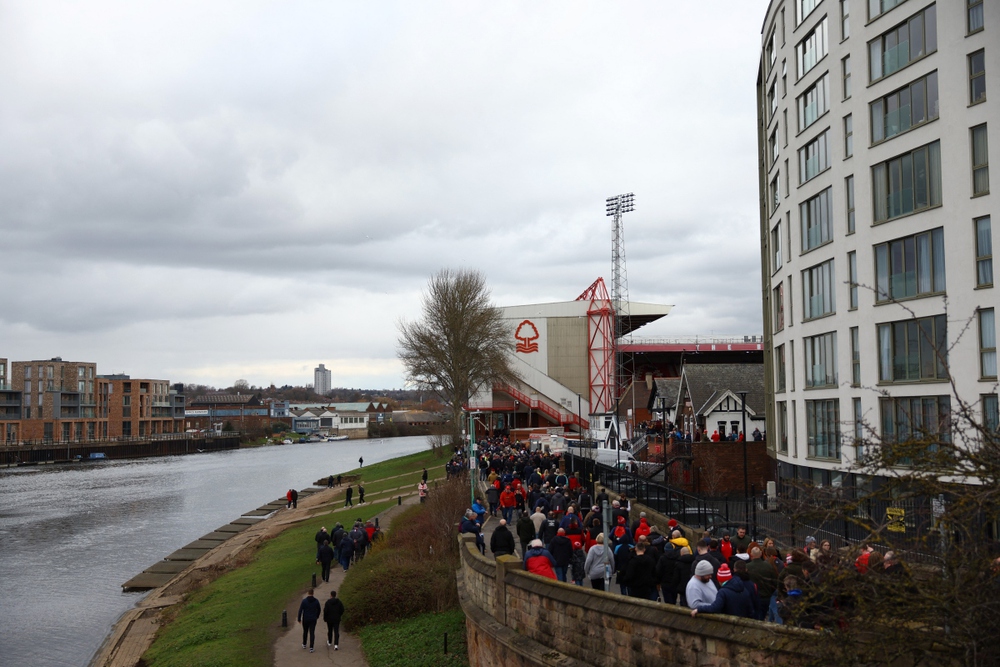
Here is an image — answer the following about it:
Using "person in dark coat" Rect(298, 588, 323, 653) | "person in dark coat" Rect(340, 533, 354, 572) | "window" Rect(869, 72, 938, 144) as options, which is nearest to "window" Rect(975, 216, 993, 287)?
"window" Rect(869, 72, 938, 144)

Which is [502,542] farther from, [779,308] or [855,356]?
[779,308]

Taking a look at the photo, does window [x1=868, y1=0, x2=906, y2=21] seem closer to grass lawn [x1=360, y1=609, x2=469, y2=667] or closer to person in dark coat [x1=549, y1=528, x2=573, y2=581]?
person in dark coat [x1=549, y1=528, x2=573, y2=581]

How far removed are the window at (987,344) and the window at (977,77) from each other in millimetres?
5691

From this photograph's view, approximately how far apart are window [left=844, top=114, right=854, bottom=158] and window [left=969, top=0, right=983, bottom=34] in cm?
490

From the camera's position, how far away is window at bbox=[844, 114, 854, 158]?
27578 mm

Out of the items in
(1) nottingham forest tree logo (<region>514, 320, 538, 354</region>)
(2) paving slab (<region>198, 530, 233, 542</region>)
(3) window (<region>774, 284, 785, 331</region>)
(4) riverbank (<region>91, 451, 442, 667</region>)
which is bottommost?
(2) paving slab (<region>198, 530, 233, 542</region>)

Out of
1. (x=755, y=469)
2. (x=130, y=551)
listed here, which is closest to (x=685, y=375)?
(x=755, y=469)

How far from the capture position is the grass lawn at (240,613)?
73.0 feet

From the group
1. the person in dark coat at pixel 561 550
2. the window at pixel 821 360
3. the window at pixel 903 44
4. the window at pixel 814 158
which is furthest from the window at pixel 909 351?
the person in dark coat at pixel 561 550

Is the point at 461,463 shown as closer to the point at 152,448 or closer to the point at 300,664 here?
the point at 300,664

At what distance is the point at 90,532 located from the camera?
49906 mm

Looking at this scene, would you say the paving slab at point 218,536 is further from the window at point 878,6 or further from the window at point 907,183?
the window at point 878,6

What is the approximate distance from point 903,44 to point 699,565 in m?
21.5

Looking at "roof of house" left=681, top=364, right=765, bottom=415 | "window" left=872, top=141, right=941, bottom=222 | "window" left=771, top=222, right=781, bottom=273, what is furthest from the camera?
"roof of house" left=681, top=364, right=765, bottom=415
